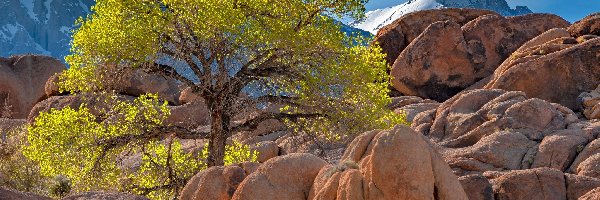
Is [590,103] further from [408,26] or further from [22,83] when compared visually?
[22,83]

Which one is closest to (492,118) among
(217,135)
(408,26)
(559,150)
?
(559,150)

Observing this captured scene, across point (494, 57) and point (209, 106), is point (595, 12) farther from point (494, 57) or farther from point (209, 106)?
point (209, 106)

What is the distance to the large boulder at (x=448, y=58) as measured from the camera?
166ft

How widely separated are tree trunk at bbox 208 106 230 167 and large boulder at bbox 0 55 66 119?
4090cm

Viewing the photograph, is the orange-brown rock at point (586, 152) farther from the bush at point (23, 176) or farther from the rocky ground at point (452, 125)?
the bush at point (23, 176)

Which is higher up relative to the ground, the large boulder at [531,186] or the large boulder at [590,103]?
the large boulder at [590,103]

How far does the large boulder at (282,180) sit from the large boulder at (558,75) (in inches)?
1030

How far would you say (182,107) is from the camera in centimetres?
4941

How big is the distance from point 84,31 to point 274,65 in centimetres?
628

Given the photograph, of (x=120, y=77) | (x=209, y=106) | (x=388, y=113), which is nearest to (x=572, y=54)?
(x=388, y=113)

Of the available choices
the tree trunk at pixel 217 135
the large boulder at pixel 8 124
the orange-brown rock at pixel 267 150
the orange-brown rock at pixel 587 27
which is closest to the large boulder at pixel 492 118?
the orange-brown rock at pixel 267 150

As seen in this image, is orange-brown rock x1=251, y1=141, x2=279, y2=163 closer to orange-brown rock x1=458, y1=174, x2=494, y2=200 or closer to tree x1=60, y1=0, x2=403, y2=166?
tree x1=60, y1=0, x2=403, y2=166

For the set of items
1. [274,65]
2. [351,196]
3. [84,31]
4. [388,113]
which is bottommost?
[351,196]

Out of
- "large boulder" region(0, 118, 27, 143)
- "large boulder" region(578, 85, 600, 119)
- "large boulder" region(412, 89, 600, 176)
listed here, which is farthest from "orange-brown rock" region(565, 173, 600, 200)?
"large boulder" region(0, 118, 27, 143)
